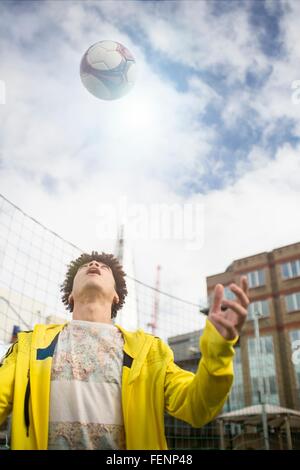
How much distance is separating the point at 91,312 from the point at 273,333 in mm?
21287

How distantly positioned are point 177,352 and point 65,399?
2424cm

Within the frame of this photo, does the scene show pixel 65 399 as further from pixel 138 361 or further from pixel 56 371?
pixel 138 361

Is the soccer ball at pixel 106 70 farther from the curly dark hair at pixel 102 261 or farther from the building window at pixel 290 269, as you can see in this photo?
the building window at pixel 290 269

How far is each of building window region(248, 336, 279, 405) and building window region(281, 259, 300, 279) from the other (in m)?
3.68

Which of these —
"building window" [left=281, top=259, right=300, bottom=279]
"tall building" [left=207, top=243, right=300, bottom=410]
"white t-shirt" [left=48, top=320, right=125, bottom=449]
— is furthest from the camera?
"building window" [left=281, top=259, right=300, bottom=279]

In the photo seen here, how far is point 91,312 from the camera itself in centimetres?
202

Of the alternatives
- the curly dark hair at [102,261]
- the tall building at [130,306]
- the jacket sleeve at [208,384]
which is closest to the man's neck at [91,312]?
the curly dark hair at [102,261]

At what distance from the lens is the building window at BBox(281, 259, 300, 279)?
71.2ft

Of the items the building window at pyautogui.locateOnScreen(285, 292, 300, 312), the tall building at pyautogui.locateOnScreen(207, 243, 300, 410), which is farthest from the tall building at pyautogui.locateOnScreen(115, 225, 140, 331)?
the building window at pyautogui.locateOnScreen(285, 292, 300, 312)

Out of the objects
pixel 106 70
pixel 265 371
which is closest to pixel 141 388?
pixel 106 70

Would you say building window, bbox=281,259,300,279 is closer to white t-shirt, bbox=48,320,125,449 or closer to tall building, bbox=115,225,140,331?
tall building, bbox=115,225,140,331

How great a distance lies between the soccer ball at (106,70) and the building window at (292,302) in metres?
19.1

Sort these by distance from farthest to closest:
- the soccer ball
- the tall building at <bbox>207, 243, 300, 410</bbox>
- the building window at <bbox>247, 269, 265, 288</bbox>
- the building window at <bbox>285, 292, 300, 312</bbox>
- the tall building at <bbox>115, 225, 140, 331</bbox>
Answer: the building window at <bbox>247, 269, 265, 288</bbox> < the building window at <bbox>285, 292, 300, 312</bbox> < the tall building at <bbox>207, 243, 300, 410</bbox> < the tall building at <bbox>115, 225, 140, 331</bbox> < the soccer ball
